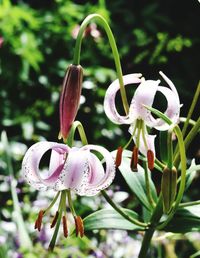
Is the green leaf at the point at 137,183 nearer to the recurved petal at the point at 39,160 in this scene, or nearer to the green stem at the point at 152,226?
the green stem at the point at 152,226

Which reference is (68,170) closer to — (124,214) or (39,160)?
(39,160)

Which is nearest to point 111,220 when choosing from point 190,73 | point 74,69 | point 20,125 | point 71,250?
point 74,69

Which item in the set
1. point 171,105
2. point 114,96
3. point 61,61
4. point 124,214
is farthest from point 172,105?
point 61,61

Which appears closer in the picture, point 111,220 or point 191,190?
point 111,220

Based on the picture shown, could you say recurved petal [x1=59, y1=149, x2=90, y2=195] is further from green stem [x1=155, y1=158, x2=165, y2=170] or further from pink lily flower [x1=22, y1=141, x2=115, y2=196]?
green stem [x1=155, y1=158, x2=165, y2=170]

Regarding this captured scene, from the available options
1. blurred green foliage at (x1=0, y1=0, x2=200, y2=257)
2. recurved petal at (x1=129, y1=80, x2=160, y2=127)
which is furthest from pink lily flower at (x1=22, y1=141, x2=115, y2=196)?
blurred green foliage at (x1=0, y1=0, x2=200, y2=257)

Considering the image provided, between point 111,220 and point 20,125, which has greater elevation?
point 111,220

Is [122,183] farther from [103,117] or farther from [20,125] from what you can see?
[20,125]
